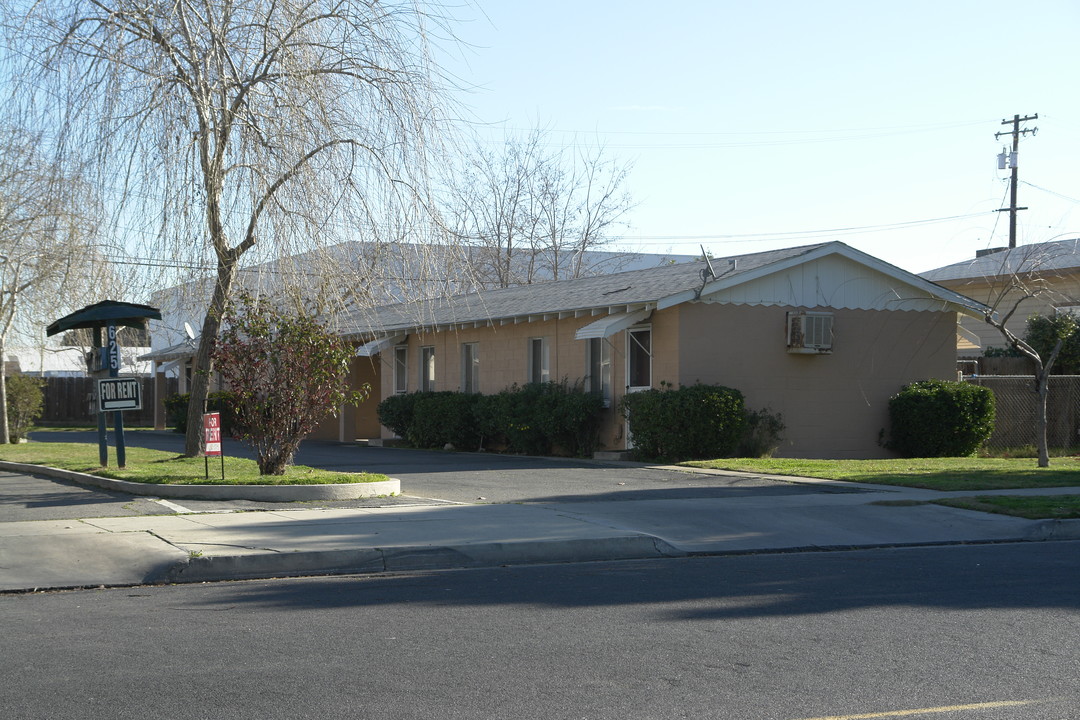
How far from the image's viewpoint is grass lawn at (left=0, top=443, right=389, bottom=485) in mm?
14289

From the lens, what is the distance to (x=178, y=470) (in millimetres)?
15812

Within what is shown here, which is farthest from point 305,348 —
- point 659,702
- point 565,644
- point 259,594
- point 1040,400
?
point 1040,400

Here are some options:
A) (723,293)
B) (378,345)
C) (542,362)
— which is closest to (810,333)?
(723,293)

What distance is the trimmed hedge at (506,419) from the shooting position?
2256cm

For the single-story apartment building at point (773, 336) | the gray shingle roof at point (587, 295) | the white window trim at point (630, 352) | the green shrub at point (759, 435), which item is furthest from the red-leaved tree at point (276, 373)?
the green shrub at point (759, 435)

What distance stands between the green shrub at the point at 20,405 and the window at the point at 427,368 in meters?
9.77

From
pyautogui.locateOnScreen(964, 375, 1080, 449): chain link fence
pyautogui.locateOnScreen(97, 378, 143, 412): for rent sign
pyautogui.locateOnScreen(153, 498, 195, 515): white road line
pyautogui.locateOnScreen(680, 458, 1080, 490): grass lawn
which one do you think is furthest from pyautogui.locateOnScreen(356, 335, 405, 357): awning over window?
pyautogui.locateOnScreen(153, 498, 195, 515): white road line

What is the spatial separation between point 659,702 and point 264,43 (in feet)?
35.4

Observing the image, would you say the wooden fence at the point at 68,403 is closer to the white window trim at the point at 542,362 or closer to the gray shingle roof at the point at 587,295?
the gray shingle roof at the point at 587,295

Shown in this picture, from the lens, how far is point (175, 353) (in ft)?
135

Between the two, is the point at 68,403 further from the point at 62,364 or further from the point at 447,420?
the point at 447,420

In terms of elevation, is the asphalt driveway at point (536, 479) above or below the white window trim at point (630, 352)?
below

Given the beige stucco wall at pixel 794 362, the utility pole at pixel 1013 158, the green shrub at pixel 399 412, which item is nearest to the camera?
the beige stucco wall at pixel 794 362

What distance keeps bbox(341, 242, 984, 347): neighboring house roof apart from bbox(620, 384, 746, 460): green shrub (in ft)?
5.70
